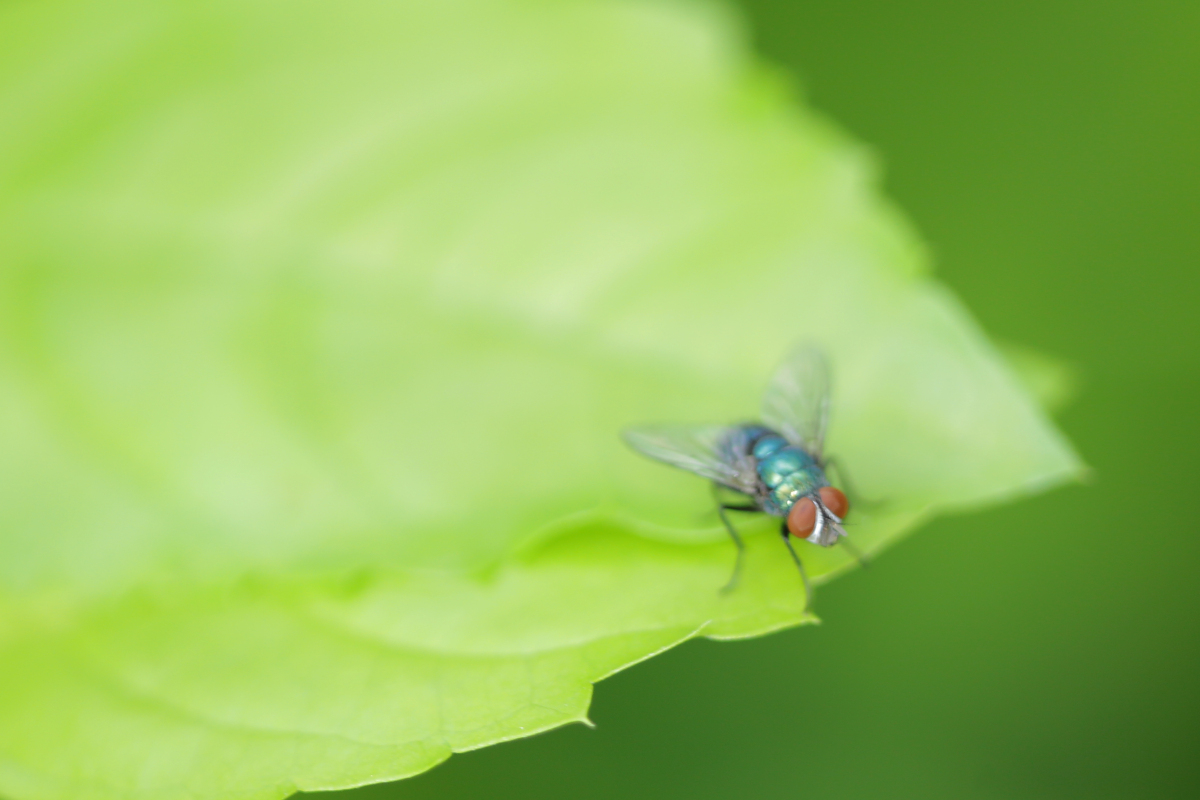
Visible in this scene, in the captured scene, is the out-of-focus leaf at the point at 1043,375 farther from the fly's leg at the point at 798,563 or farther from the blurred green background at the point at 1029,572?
the fly's leg at the point at 798,563

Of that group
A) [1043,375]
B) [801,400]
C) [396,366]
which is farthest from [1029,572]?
[396,366]

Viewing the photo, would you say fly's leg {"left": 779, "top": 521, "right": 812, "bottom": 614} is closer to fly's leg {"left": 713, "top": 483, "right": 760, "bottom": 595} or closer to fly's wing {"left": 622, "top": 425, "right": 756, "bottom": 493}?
→ fly's leg {"left": 713, "top": 483, "right": 760, "bottom": 595}

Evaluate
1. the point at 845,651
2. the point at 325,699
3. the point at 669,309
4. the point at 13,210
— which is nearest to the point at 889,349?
the point at 669,309

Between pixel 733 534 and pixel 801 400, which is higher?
pixel 801 400

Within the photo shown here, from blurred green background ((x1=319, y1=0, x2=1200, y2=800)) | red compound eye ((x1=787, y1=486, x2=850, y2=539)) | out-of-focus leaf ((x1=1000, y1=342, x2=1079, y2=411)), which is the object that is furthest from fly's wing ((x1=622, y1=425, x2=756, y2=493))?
out-of-focus leaf ((x1=1000, y1=342, x2=1079, y2=411))

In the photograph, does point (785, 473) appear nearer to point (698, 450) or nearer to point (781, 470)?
point (781, 470)

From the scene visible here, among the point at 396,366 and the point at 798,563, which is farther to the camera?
the point at 396,366
